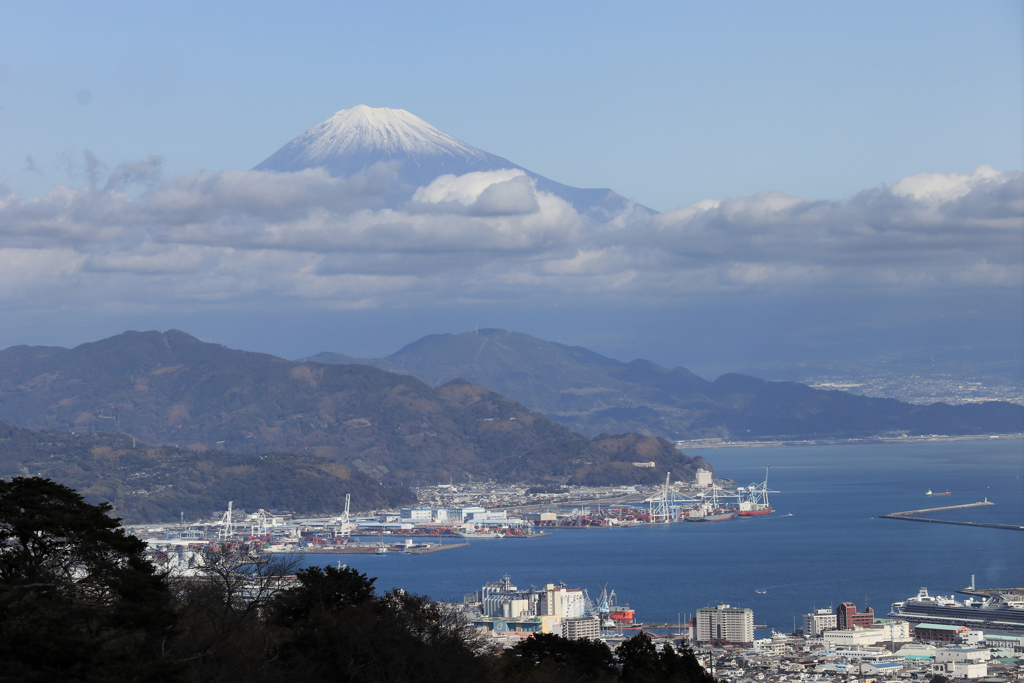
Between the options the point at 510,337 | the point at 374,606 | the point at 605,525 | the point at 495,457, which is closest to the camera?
the point at 374,606

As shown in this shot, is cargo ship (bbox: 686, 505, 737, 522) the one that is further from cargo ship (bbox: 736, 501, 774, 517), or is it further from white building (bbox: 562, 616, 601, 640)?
white building (bbox: 562, 616, 601, 640)

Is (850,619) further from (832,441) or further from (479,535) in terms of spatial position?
(832,441)

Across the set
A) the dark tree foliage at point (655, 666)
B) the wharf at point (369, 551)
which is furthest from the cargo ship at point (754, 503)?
the dark tree foliage at point (655, 666)

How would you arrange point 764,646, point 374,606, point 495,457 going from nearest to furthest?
1. point 374,606
2. point 764,646
3. point 495,457

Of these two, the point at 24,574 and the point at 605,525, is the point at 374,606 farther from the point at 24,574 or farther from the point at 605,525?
the point at 605,525

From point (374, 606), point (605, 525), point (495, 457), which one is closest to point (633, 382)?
point (495, 457)

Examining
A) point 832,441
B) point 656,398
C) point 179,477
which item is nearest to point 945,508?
point 179,477
